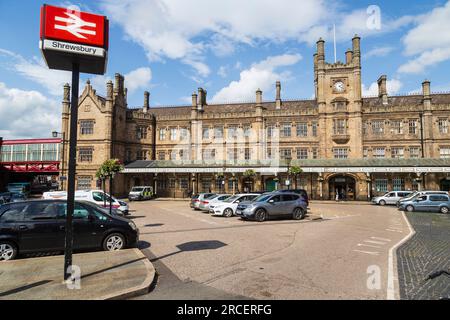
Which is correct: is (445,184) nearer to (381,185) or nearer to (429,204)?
(381,185)

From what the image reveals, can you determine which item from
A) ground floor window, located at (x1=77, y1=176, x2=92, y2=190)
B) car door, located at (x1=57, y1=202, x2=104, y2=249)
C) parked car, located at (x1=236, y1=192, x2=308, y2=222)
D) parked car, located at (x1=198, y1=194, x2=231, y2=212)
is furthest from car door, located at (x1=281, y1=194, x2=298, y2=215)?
ground floor window, located at (x1=77, y1=176, x2=92, y2=190)

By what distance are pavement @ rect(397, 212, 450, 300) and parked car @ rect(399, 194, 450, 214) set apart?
11.4 m

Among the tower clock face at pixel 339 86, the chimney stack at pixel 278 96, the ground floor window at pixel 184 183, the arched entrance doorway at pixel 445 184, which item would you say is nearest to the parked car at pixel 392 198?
the arched entrance doorway at pixel 445 184

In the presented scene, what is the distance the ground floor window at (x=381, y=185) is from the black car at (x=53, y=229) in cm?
3413

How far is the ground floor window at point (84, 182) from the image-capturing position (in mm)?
36562

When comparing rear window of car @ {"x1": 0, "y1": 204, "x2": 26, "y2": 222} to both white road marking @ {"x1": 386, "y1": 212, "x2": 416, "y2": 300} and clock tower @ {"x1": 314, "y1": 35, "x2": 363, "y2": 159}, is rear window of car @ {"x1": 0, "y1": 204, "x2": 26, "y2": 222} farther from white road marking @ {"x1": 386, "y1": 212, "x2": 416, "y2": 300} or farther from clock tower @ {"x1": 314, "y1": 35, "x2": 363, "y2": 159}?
clock tower @ {"x1": 314, "y1": 35, "x2": 363, "y2": 159}

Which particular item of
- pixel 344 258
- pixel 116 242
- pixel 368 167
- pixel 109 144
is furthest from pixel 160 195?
pixel 344 258

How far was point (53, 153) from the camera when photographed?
47719mm

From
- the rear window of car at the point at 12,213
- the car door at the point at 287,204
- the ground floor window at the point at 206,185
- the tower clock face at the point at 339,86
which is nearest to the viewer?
the rear window of car at the point at 12,213

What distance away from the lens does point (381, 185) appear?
113 ft

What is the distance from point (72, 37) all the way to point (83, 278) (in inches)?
216

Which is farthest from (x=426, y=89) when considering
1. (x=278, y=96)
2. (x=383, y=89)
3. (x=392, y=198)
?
(x=278, y=96)

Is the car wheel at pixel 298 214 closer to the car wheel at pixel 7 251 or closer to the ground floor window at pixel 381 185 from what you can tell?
the car wheel at pixel 7 251
